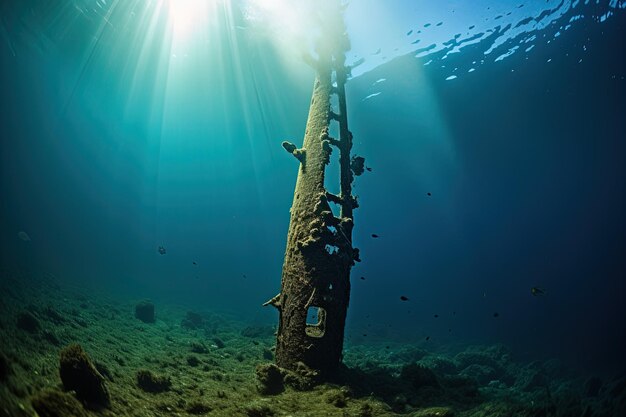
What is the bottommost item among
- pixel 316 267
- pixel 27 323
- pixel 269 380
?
pixel 269 380

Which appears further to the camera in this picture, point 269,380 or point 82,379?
point 269,380

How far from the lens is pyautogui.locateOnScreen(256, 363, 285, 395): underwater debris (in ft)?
20.8

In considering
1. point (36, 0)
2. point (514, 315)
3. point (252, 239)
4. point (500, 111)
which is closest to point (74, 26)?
point (36, 0)

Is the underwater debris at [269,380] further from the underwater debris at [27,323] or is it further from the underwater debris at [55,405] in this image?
the underwater debris at [27,323]

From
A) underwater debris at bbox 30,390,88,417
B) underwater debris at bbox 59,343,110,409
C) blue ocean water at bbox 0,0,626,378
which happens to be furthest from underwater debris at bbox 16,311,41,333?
blue ocean water at bbox 0,0,626,378

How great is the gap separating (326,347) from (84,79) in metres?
45.9

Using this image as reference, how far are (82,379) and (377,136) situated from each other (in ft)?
124

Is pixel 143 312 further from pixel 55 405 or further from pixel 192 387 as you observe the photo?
pixel 55 405

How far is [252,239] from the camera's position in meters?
141

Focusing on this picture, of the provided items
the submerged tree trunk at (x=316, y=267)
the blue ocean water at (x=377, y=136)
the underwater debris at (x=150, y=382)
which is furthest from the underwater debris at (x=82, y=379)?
the blue ocean water at (x=377, y=136)

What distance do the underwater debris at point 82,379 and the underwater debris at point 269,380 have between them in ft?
9.19

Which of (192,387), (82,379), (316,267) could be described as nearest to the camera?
(82,379)

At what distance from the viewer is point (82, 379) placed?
169 inches

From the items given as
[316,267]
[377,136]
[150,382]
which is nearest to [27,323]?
[150,382]
